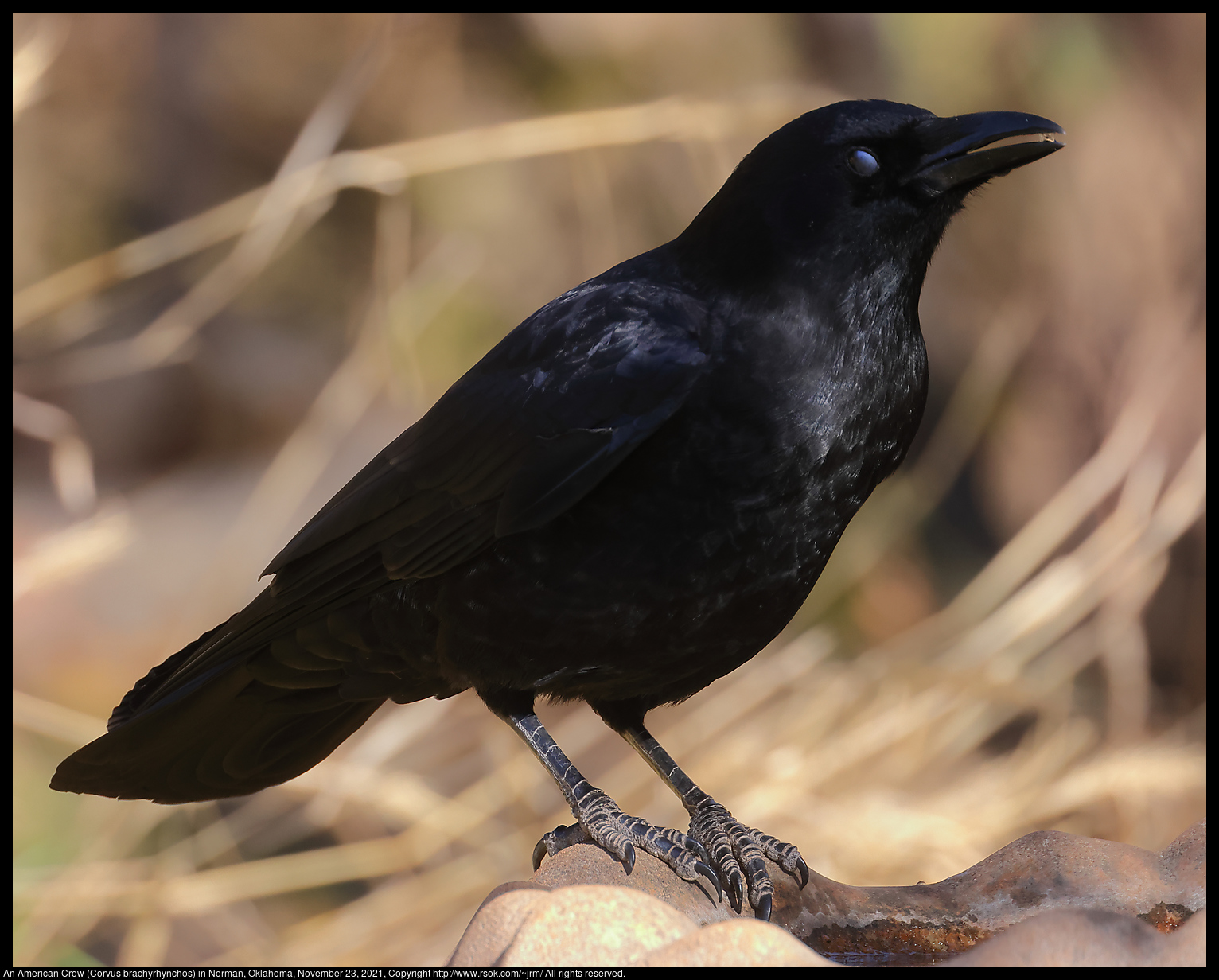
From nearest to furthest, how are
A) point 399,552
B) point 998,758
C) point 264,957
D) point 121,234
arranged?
point 399,552 < point 264,957 < point 998,758 < point 121,234

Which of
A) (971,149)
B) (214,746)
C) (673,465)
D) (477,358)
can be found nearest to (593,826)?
(673,465)

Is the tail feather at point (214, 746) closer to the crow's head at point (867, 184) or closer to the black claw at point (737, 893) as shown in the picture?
the black claw at point (737, 893)

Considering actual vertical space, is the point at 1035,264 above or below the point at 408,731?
above

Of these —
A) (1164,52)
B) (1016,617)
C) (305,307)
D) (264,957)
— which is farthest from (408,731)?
(1164,52)

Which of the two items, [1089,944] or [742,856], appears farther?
[742,856]

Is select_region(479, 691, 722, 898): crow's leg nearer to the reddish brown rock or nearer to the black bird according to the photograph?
the black bird

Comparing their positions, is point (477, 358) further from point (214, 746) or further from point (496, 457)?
point (496, 457)

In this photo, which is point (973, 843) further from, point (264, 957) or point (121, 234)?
point (121, 234)
